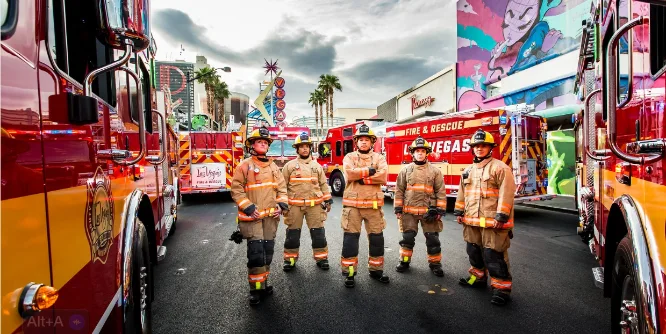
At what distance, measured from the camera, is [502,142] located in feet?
26.1

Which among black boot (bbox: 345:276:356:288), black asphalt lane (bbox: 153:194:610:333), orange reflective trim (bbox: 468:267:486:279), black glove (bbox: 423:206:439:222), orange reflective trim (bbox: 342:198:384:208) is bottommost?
black asphalt lane (bbox: 153:194:610:333)

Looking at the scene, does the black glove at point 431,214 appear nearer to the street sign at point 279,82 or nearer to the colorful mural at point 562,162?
the colorful mural at point 562,162

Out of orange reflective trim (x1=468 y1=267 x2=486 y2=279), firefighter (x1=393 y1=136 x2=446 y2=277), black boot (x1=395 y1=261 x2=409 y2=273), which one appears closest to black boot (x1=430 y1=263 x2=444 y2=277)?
firefighter (x1=393 y1=136 x2=446 y2=277)

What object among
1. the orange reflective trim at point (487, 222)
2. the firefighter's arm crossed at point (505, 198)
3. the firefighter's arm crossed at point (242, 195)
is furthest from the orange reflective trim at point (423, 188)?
the firefighter's arm crossed at point (242, 195)

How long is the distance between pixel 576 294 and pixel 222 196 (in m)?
11.0

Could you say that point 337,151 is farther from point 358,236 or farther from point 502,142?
point 358,236

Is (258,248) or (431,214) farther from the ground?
(431,214)

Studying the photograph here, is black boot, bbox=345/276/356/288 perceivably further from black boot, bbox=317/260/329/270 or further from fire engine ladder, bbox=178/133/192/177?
fire engine ladder, bbox=178/133/192/177

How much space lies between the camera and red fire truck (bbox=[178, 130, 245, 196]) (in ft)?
35.3

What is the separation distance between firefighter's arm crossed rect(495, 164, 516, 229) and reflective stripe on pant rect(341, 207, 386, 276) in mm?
1329

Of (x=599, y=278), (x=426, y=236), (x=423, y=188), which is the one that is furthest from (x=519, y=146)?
(x=599, y=278)

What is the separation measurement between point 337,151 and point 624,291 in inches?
437

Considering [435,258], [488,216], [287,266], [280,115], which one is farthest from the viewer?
[280,115]

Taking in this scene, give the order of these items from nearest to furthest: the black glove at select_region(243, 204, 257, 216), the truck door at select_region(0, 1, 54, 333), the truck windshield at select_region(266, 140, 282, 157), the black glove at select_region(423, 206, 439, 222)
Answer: the truck door at select_region(0, 1, 54, 333) → the black glove at select_region(243, 204, 257, 216) → the black glove at select_region(423, 206, 439, 222) → the truck windshield at select_region(266, 140, 282, 157)
